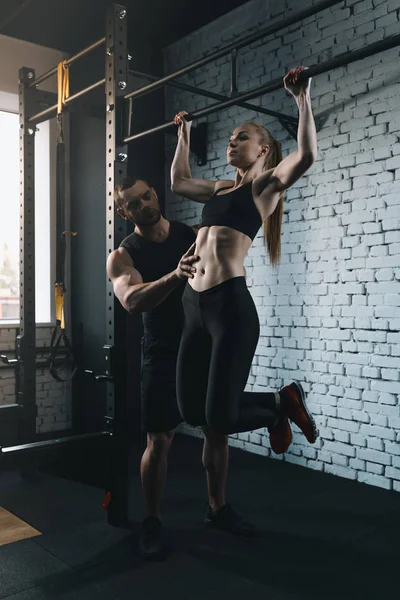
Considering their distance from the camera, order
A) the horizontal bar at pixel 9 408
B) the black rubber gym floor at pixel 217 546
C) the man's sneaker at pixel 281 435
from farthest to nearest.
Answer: the horizontal bar at pixel 9 408 < the man's sneaker at pixel 281 435 < the black rubber gym floor at pixel 217 546

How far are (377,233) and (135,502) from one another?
2.19 metres

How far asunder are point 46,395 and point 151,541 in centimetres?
239

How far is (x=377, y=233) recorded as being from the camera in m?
3.77

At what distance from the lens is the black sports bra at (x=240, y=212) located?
2.59m

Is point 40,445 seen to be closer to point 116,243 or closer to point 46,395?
point 116,243

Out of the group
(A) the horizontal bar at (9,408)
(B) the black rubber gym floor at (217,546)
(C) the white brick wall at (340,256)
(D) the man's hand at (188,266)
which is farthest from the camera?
(A) the horizontal bar at (9,408)

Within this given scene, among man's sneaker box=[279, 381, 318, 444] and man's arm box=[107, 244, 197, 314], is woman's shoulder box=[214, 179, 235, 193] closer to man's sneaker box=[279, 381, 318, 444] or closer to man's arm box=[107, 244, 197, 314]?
man's arm box=[107, 244, 197, 314]

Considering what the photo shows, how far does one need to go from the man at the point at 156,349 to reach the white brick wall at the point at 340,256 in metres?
1.17

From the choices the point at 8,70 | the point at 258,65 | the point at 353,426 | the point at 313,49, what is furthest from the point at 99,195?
the point at 353,426

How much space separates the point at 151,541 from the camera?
2.81 m

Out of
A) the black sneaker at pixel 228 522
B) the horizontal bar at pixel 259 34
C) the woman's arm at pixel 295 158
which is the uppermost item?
the horizontal bar at pixel 259 34

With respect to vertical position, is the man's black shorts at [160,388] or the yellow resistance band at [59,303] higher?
the yellow resistance band at [59,303]

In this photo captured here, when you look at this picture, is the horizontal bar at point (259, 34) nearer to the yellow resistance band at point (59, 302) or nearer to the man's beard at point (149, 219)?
the man's beard at point (149, 219)

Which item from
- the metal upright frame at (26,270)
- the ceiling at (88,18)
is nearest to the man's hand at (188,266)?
the metal upright frame at (26,270)
